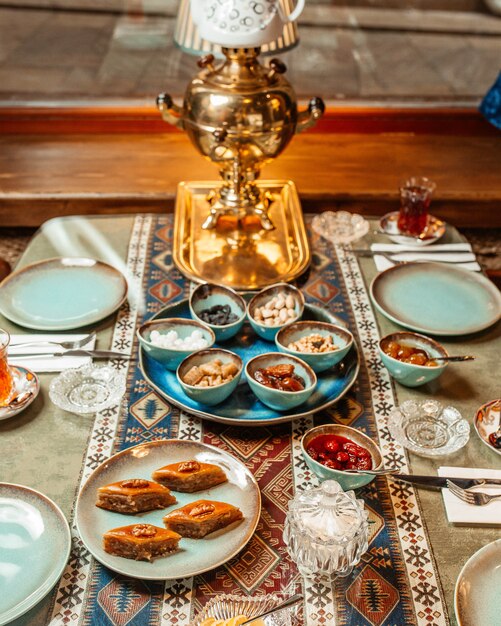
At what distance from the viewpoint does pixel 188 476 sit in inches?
47.4

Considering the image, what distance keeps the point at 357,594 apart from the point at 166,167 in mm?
2206

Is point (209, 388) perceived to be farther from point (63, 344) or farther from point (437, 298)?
point (437, 298)

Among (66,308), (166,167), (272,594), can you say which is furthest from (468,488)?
(166,167)

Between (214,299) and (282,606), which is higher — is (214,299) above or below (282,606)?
below

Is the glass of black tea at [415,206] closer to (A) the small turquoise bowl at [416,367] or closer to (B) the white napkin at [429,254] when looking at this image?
(B) the white napkin at [429,254]

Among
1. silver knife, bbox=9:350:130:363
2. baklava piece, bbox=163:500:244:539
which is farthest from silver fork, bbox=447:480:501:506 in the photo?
silver knife, bbox=9:350:130:363

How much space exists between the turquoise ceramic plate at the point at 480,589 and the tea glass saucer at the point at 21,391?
33.5 inches

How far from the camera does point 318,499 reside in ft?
3.68

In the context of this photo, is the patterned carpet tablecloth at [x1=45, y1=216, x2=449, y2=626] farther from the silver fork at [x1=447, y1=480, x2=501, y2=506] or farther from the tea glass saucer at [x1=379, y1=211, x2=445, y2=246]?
the tea glass saucer at [x1=379, y1=211, x2=445, y2=246]

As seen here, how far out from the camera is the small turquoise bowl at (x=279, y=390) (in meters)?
1.36

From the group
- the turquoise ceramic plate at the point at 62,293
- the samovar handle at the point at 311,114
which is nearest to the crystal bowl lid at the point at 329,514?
the turquoise ceramic plate at the point at 62,293

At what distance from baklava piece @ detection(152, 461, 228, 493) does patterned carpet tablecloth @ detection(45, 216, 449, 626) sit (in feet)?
0.31

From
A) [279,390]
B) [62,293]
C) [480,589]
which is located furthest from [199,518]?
[62,293]

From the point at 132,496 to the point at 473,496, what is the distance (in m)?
0.57
